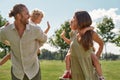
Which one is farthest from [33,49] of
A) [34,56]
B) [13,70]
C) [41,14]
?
[41,14]

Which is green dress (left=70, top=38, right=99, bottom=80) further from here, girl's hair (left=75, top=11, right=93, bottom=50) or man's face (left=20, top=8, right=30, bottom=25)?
man's face (left=20, top=8, right=30, bottom=25)

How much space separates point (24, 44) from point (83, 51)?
111cm

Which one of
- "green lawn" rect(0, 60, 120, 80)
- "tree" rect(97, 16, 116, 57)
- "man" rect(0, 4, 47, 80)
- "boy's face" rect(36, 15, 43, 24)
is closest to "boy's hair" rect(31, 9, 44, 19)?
"boy's face" rect(36, 15, 43, 24)

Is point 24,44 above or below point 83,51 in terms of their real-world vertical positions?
above

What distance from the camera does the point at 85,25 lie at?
6.45 m

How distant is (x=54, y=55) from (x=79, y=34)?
280 feet

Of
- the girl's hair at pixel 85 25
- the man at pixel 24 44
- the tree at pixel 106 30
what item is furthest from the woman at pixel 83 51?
the tree at pixel 106 30

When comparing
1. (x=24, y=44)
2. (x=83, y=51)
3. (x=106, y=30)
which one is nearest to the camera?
(x=24, y=44)

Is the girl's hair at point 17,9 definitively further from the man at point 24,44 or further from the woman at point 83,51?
the woman at point 83,51

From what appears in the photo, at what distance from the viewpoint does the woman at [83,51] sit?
639 cm

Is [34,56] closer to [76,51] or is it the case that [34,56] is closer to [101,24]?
[76,51]

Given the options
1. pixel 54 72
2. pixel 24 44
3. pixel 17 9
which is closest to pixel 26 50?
pixel 24 44

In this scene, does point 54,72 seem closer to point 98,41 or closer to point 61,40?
point 98,41

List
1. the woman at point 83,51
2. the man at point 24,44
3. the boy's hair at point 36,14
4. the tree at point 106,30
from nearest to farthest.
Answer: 1. the man at point 24,44
2. the woman at point 83,51
3. the boy's hair at point 36,14
4. the tree at point 106,30
